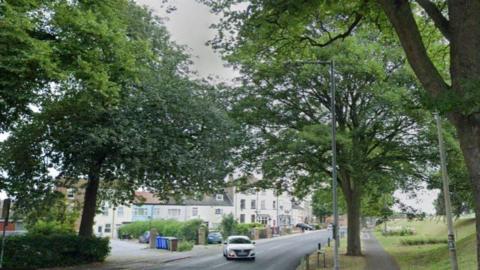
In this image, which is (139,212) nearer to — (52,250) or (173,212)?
(173,212)

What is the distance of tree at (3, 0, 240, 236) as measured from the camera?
17344 mm

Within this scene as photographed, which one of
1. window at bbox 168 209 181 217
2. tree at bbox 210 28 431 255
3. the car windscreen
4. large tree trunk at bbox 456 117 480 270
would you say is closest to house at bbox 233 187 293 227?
window at bbox 168 209 181 217

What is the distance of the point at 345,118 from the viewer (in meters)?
26.3

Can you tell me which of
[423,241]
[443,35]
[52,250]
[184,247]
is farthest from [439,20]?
[423,241]

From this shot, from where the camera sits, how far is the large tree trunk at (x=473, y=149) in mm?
7539

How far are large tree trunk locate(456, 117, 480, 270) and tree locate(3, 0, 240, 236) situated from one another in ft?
36.4

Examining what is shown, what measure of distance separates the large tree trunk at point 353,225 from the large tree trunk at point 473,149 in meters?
20.1

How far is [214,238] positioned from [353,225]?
22575 mm

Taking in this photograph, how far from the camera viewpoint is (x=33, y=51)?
12.6 m

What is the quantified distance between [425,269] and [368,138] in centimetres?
760

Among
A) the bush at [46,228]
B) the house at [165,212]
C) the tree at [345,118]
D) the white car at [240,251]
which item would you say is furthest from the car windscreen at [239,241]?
the house at [165,212]

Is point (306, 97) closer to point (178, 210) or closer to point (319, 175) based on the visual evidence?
point (319, 175)

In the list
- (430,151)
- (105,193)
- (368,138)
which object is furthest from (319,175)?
(105,193)

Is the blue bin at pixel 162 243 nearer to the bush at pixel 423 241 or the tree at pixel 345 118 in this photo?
the tree at pixel 345 118
